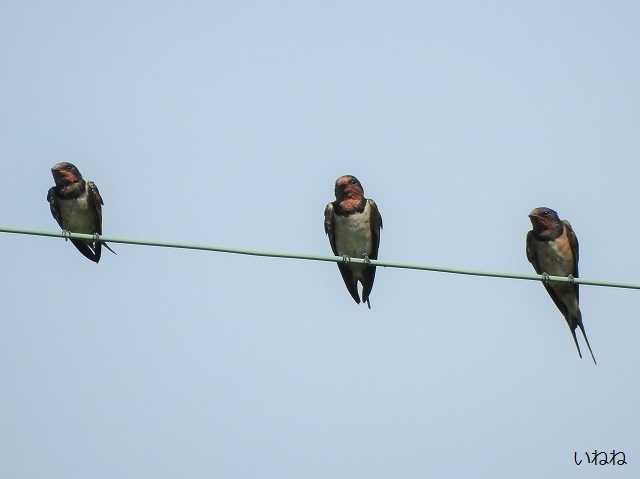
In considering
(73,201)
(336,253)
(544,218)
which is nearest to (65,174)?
(73,201)

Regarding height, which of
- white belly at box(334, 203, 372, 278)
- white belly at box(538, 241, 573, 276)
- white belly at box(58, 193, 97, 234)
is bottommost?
white belly at box(538, 241, 573, 276)

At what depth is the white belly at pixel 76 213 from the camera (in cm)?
1223

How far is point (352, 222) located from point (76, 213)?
2707mm

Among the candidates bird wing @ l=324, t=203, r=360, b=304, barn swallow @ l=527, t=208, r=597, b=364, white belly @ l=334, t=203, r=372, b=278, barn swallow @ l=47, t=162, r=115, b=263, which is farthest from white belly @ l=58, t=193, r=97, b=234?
barn swallow @ l=527, t=208, r=597, b=364

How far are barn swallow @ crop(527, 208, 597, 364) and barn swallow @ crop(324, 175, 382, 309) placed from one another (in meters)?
1.38

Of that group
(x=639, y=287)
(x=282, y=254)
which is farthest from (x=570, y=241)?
(x=282, y=254)

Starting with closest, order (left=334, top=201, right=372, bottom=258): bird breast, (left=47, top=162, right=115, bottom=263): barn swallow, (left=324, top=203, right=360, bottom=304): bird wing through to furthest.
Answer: (left=334, top=201, right=372, bottom=258): bird breast, (left=324, top=203, right=360, bottom=304): bird wing, (left=47, top=162, right=115, bottom=263): barn swallow

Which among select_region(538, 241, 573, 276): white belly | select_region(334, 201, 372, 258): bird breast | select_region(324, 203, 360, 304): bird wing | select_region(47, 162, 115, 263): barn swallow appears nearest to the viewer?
select_region(538, 241, 573, 276): white belly

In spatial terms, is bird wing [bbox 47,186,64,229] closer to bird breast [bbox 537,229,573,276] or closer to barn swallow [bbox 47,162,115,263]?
barn swallow [bbox 47,162,115,263]

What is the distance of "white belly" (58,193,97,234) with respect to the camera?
12.2m

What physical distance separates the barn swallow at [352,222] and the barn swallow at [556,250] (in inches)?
54.2

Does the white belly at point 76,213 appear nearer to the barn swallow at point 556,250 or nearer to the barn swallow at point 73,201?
the barn swallow at point 73,201

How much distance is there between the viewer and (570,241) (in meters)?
11.2

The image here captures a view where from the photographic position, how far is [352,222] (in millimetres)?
11430
